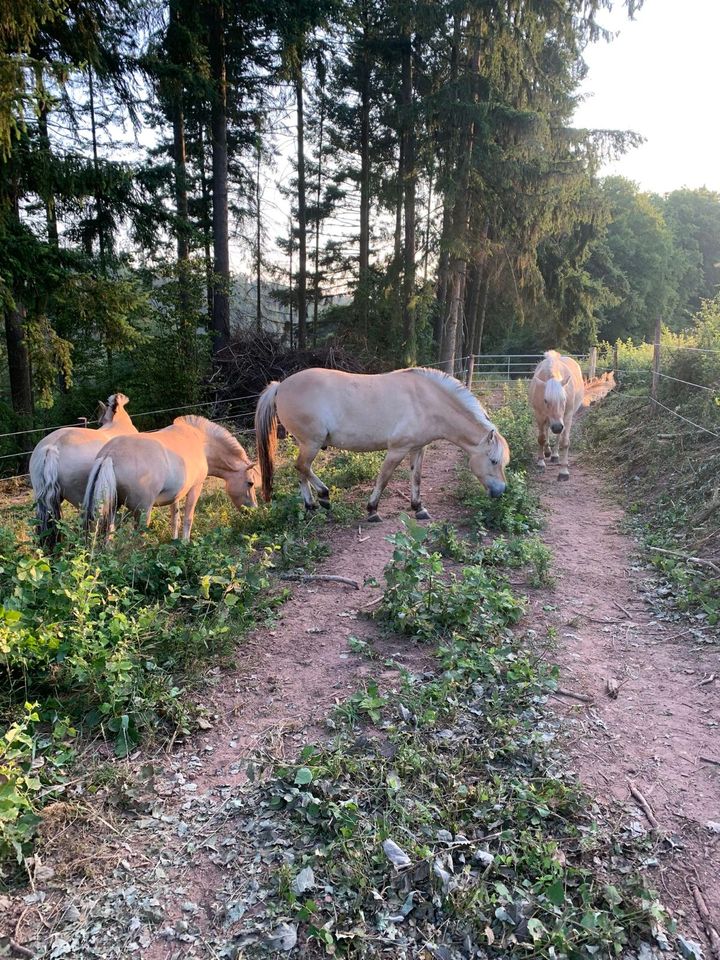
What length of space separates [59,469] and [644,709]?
5056 millimetres

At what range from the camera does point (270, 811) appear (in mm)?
2465

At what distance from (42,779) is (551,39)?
17.7 metres

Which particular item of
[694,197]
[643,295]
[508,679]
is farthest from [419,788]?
[694,197]

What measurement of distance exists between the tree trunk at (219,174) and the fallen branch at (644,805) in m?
11.2

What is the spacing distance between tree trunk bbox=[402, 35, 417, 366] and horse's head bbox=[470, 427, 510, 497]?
30.3 feet

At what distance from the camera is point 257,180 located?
20234 mm

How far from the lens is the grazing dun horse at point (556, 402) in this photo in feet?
28.5

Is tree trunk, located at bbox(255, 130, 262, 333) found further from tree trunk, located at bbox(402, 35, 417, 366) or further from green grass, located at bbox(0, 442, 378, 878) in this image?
green grass, located at bbox(0, 442, 378, 878)

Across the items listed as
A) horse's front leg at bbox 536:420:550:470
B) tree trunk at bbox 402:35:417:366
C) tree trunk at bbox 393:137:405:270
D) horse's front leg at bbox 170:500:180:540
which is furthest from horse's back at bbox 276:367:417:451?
tree trunk at bbox 393:137:405:270

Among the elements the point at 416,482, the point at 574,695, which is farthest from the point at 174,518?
the point at 574,695

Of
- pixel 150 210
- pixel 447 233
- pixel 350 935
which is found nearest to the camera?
pixel 350 935

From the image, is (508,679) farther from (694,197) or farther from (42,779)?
(694,197)

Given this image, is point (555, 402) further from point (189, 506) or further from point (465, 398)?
point (189, 506)

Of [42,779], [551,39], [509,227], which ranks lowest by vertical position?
[42,779]
